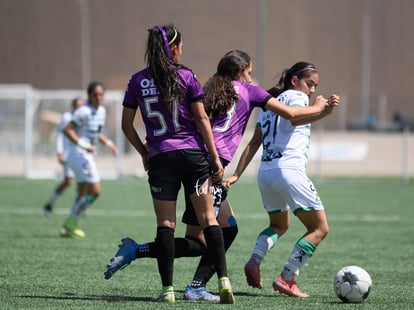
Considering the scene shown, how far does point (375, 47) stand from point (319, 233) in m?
45.3

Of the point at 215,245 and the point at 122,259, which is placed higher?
the point at 215,245

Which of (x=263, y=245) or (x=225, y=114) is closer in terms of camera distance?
(x=225, y=114)

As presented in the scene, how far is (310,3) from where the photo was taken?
2015 inches

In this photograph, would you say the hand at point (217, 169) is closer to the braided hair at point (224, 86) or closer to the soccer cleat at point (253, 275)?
the braided hair at point (224, 86)

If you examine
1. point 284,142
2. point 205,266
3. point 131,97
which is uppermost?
point 131,97

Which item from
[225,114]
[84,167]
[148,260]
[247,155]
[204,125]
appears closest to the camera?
[204,125]

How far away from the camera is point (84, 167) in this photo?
13.8 meters

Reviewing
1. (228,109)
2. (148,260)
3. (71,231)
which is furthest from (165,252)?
(71,231)

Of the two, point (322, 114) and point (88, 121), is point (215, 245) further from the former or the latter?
point (88, 121)

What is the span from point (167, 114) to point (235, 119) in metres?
0.76

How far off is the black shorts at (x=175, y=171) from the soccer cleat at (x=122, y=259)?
575 millimetres

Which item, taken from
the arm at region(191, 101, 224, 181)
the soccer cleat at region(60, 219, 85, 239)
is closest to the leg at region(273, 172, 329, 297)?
the arm at region(191, 101, 224, 181)

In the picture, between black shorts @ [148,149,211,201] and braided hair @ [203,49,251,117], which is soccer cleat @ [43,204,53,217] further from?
black shorts @ [148,149,211,201]

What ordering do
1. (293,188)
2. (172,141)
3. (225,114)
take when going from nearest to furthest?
1. (172,141)
2. (225,114)
3. (293,188)
